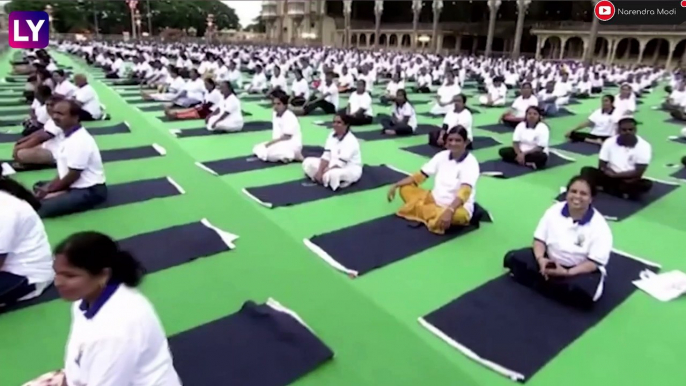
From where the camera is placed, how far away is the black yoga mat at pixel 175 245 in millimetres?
3418

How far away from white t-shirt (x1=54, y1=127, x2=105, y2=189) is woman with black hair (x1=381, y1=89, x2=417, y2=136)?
458 centimetres

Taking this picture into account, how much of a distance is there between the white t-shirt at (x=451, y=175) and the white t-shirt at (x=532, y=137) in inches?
95.7

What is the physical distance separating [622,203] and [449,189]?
218cm

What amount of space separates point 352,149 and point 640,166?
2934 mm

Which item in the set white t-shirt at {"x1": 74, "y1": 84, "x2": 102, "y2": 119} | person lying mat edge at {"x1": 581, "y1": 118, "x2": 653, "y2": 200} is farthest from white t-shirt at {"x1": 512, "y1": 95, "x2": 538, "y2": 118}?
white t-shirt at {"x1": 74, "y1": 84, "x2": 102, "y2": 119}

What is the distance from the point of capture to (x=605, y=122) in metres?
7.34

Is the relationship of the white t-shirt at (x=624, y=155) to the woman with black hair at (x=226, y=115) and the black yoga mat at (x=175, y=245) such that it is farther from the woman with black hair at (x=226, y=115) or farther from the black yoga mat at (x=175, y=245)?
the woman with black hair at (x=226, y=115)

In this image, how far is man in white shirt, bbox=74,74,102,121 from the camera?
755cm

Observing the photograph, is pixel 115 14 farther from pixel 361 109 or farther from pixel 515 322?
pixel 515 322

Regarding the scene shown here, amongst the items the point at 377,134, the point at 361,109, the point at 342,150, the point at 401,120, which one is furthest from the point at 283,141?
the point at 361,109

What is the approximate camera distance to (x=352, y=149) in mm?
4910

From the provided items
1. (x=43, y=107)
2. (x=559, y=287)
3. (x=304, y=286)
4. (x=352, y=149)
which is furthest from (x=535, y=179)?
(x=43, y=107)

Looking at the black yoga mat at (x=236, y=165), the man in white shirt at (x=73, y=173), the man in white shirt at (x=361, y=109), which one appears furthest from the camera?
the man in white shirt at (x=361, y=109)

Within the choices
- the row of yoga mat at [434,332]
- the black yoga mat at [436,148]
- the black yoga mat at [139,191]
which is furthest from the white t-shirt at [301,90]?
the row of yoga mat at [434,332]
